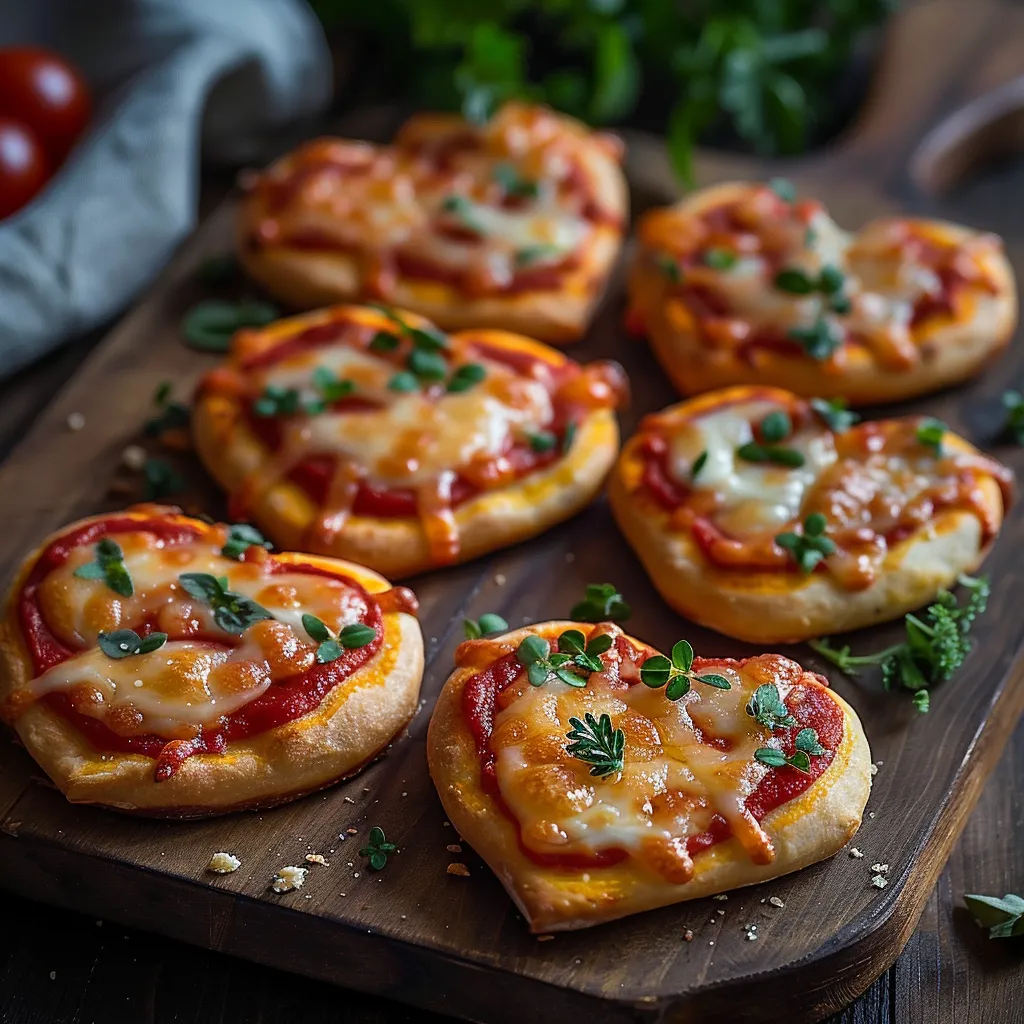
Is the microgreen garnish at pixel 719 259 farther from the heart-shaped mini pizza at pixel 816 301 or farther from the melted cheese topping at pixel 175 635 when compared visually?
the melted cheese topping at pixel 175 635


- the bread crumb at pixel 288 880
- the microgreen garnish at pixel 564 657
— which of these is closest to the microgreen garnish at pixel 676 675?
the microgreen garnish at pixel 564 657

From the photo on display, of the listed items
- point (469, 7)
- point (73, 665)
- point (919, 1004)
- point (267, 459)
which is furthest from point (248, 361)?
point (919, 1004)

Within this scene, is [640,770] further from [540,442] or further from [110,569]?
[110,569]

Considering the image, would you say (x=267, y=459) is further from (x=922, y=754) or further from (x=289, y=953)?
(x=922, y=754)

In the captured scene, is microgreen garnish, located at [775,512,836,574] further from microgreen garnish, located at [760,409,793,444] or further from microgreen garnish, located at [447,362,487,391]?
microgreen garnish, located at [447,362,487,391]

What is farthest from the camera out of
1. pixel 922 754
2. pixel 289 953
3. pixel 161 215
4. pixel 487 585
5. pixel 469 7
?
pixel 469 7

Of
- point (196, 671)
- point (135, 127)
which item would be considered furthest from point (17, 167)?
point (196, 671)
